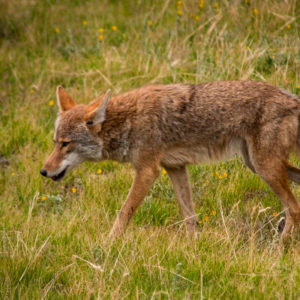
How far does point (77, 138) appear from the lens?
5656mm

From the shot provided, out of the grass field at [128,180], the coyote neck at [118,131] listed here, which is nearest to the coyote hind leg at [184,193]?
the grass field at [128,180]

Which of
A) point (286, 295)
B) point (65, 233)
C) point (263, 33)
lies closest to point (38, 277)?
point (65, 233)

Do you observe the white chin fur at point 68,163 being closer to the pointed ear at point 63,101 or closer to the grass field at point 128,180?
the grass field at point 128,180

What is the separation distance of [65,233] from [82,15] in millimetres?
7444

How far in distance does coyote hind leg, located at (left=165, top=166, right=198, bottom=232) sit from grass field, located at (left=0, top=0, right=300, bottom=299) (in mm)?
143

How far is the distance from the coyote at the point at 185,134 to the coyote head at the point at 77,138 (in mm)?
10

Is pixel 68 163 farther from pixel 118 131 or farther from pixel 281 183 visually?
pixel 281 183

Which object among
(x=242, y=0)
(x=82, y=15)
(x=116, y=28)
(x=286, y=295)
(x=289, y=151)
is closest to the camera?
(x=286, y=295)

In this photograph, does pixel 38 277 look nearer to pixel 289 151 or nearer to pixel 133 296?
pixel 133 296

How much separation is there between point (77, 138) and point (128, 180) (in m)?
1.03

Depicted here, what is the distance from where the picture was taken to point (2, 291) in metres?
4.04


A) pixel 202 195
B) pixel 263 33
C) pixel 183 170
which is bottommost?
pixel 202 195

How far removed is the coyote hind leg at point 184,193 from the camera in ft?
18.7

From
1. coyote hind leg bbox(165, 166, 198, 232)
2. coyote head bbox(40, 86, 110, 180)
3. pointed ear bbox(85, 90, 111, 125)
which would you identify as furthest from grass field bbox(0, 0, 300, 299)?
pointed ear bbox(85, 90, 111, 125)
